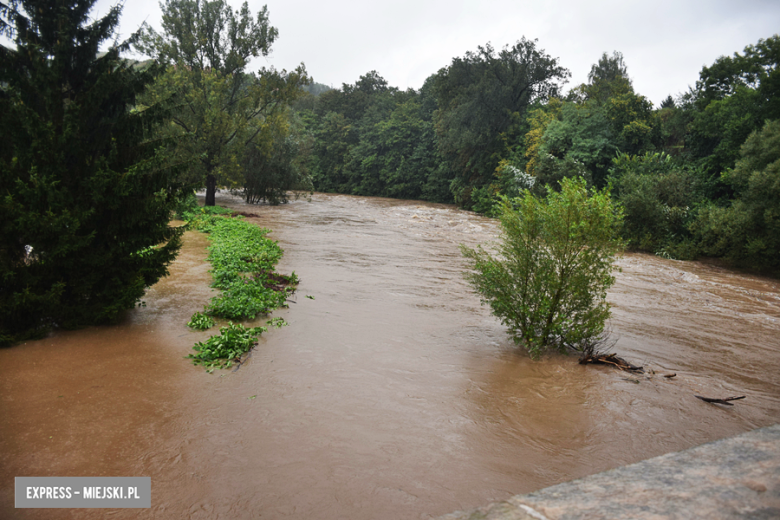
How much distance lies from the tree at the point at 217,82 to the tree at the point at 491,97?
14.9 metres

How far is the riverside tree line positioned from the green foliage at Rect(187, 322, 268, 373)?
5.36 ft

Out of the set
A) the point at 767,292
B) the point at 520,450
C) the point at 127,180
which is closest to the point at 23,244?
the point at 127,180

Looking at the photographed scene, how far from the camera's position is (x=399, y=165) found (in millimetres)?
52281

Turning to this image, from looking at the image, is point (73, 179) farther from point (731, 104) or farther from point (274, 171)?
point (731, 104)

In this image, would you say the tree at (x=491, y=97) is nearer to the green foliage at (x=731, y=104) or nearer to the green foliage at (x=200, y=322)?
the green foliage at (x=731, y=104)

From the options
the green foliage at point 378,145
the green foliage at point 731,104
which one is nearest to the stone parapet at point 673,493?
the green foliage at point 731,104

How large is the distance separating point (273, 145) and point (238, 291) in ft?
78.7

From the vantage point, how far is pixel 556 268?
24.9 ft

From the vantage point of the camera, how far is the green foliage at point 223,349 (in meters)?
6.39

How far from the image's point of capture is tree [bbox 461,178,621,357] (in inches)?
Result: 280

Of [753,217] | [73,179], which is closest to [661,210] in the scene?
[753,217]

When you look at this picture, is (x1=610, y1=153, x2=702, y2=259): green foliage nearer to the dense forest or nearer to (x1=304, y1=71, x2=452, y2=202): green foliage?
the dense forest

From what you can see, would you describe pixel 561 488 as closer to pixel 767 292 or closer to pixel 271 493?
pixel 271 493

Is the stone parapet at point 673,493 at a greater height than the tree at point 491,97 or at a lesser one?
lesser
